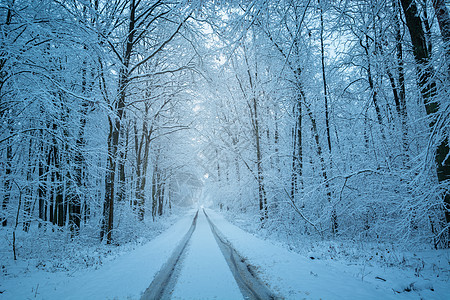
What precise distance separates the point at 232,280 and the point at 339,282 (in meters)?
2.03

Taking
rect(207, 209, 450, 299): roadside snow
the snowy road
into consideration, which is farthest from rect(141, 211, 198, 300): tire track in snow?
rect(207, 209, 450, 299): roadside snow

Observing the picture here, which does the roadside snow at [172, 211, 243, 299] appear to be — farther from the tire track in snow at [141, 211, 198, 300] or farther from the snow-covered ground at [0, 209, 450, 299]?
the tire track in snow at [141, 211, 198, 300]

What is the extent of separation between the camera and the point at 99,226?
8938 mm

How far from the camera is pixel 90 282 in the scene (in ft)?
14.0

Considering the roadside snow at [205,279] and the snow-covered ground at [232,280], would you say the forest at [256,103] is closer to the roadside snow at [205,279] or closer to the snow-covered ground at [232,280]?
the snow-covered ground at [232,280]

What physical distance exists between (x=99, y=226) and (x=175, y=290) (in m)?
7.12

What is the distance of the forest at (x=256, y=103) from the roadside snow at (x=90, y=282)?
2010 millimetres

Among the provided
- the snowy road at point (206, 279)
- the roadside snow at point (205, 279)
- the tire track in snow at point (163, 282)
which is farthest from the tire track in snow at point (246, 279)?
the tire track in snow at point (163, 282)

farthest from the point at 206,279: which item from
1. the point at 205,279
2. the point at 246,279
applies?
the point at 246,279

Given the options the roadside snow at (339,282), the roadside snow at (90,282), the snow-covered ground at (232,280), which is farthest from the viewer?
the roadside snow at (90,282)

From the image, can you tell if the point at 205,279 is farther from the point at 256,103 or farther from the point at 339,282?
the point at 256,103

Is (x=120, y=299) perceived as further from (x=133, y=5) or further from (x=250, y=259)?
(x=133, y=5)

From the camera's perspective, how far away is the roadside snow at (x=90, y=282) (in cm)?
366

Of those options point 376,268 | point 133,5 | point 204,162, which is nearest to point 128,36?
point 133,5
